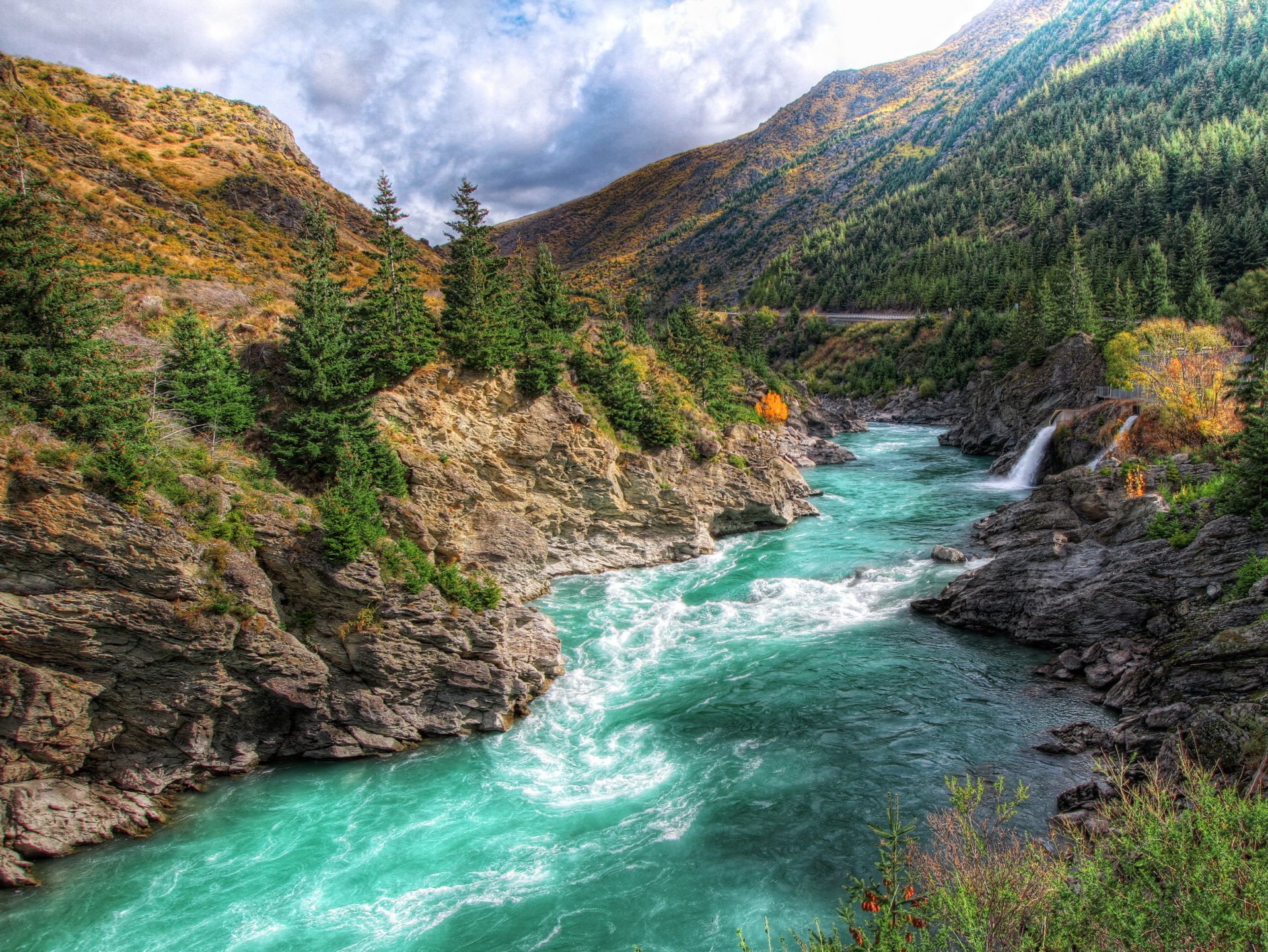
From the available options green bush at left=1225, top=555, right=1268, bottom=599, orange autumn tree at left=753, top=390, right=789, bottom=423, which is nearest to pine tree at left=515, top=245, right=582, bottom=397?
green bush at left=1225, top=555, right=1268, bottom=599

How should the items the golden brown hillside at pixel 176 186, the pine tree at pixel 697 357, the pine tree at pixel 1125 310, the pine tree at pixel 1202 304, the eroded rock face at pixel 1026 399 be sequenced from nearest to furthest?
the golden brown hillside at pixel 176 186 → the pine tree at pixel 697 357 → the eroded rock face at pixel 1026 399 → the pine tree at pixel 1125 310 → the pine tree at pixel 1202 304

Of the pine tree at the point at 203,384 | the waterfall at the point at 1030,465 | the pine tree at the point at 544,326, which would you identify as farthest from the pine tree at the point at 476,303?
the waterfall at the point at 1030,465

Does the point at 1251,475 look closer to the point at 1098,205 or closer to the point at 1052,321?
the point at 1052,321

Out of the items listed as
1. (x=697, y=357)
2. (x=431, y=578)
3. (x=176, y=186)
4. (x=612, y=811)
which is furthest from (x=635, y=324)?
(x=612, y=811)

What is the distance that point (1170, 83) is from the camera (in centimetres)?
14688

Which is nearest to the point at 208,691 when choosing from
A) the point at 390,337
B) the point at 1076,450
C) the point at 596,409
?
the point at 390,337

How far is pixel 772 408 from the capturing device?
236ft

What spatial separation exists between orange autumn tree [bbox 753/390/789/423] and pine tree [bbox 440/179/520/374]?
131ft

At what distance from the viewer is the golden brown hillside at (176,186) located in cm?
3195

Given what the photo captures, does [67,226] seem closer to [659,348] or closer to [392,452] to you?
[392,452]

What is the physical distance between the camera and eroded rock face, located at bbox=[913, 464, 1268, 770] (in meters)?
15.9

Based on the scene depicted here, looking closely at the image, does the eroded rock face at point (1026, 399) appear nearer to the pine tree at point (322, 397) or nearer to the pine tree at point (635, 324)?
the pine tree at point (635, 324)

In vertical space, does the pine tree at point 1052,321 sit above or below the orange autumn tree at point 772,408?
above

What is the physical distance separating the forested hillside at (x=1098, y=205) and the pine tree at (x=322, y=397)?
66.6 meters
